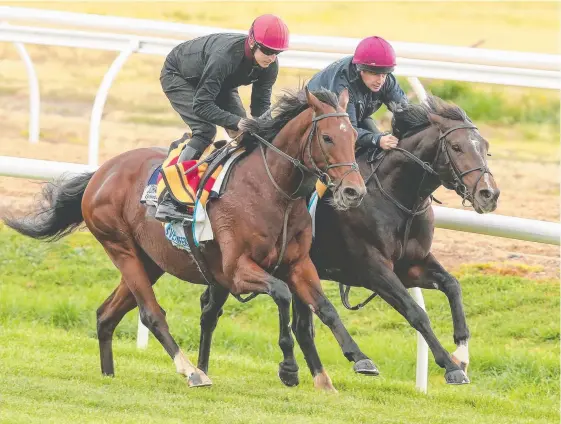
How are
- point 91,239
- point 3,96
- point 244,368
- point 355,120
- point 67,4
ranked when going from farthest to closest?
1. point 67,4
2. point 3,96
3. point 91,239
4. point 244,368
5. point 355,120

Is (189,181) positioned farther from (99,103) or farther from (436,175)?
(99,103)

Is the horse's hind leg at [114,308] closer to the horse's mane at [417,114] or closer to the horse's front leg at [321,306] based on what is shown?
the horse's front leg at [321,306]

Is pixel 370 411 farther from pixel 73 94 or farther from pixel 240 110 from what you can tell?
pixel 73 94

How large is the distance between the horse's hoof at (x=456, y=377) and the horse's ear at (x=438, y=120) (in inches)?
55.0

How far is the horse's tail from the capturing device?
354 inches

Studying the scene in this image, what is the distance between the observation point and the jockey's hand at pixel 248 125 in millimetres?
7754

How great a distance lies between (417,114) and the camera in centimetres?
820

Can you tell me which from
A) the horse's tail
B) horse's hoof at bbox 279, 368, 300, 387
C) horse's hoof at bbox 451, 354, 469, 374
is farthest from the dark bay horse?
the horse's tail

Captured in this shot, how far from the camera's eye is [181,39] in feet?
31.5

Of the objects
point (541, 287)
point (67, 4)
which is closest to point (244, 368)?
point (541, 287)

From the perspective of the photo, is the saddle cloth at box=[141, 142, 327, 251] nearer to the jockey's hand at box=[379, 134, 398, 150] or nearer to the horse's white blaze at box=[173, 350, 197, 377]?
the jockey's hand at box=[379, 134, 398, 150]

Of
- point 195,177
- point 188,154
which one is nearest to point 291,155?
point 195,177

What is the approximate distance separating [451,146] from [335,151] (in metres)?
0.91

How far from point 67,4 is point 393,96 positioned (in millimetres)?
11655
